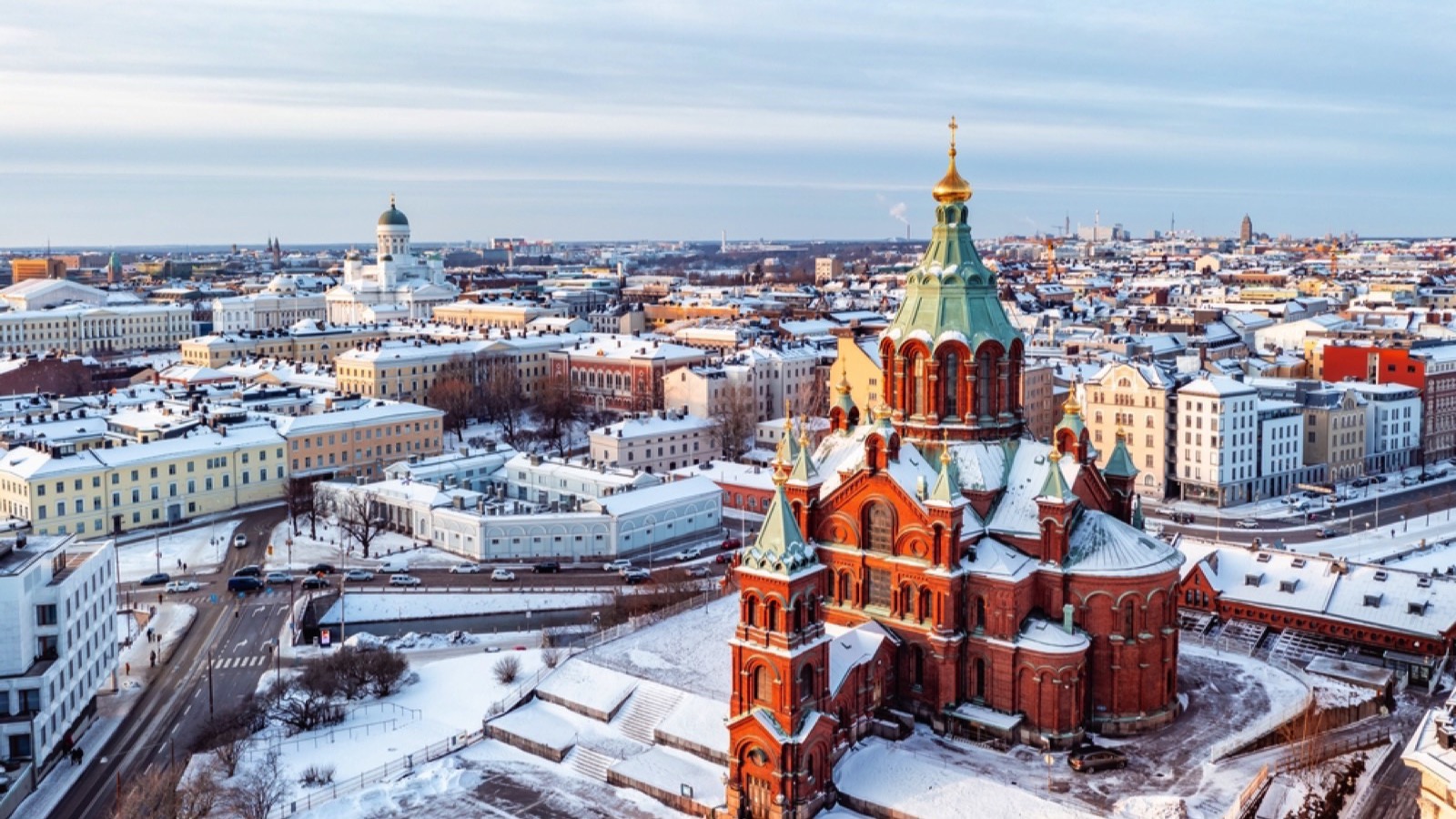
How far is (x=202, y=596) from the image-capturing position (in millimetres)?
75188

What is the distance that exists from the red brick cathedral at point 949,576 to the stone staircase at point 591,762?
6163mm

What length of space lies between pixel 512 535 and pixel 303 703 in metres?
28.4

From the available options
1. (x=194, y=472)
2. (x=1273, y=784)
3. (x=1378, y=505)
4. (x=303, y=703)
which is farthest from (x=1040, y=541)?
(x=194, y=472)

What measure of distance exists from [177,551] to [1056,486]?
59899 millimetres

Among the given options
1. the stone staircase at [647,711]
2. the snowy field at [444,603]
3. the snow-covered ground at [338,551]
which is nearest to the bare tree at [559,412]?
the snow-covered ground at [338,551]

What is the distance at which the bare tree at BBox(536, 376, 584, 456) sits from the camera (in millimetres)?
122750

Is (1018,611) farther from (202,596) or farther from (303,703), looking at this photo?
(202,596)

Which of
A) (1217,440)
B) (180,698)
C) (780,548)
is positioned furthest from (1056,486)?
(1217,440)

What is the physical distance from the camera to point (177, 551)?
85.3m

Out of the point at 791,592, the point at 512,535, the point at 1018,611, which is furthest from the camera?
the point at 512,535

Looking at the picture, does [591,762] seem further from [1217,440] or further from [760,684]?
[1217,440]

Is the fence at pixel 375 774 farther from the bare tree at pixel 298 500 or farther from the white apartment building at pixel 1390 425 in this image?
the white apartment building at pixel 1390 425

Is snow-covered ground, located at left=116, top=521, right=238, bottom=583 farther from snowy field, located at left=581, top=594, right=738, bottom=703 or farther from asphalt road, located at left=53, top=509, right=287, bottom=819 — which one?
snowy field, located at left=581, top=594, right=738, bottom=703

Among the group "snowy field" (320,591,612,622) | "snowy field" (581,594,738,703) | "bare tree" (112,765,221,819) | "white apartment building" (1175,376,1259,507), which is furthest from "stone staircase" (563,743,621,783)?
"white apartment building" (1175,376,1259,507)
